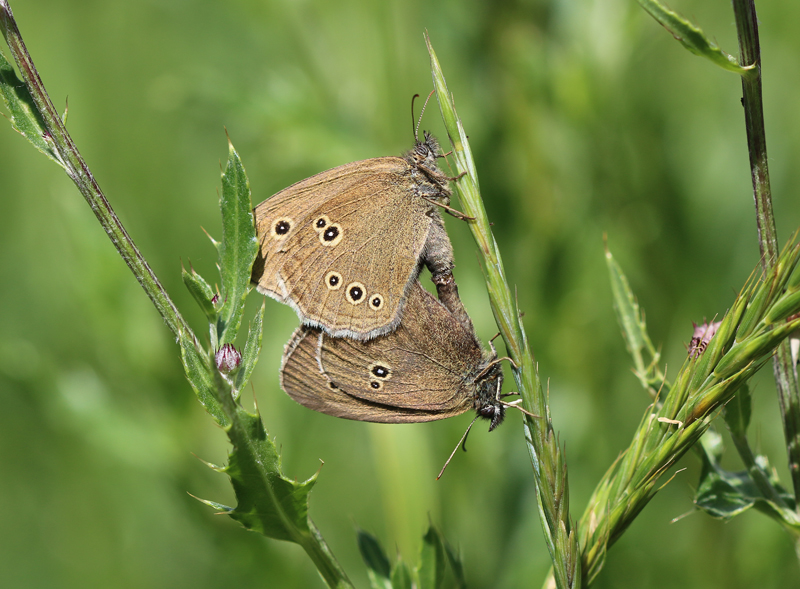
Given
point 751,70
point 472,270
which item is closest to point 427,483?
point 472,270

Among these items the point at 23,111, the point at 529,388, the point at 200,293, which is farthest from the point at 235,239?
the point at 529,388

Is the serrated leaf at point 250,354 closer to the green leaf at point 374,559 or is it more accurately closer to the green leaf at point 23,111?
the green leaf at point 23,111

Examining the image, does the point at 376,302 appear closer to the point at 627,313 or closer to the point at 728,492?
the point at 627,313

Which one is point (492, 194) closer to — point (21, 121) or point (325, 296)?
point (325, 296)

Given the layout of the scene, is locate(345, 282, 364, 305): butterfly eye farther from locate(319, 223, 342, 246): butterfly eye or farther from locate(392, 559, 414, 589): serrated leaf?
locate(392, 559, 414, 589): serrated leaf

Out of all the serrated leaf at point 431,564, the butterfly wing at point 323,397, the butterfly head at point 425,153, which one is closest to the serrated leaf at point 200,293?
the butterfly wing at point 323,397

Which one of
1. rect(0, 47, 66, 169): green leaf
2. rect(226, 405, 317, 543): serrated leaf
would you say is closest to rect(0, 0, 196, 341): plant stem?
rect(0, 47, 66, 169): green leaf
